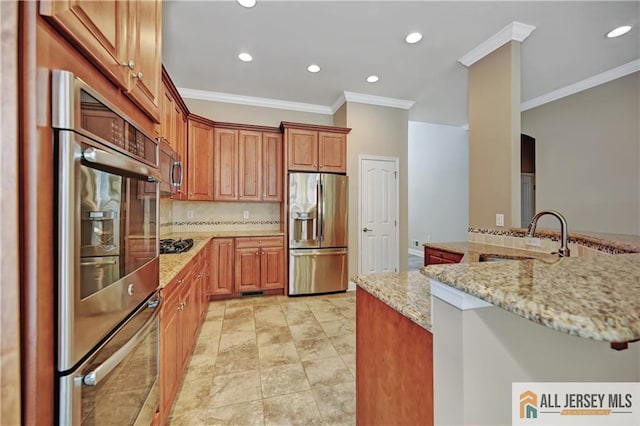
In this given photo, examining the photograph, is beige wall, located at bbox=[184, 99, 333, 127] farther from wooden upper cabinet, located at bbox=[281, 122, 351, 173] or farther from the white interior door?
the white interior door

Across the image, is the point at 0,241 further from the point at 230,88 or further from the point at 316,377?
the point at 230,88

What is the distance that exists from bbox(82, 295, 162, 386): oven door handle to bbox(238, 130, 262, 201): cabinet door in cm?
291

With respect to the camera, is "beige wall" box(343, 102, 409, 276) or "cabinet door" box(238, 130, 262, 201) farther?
"beige wall" box(343, 102, 409, 276)

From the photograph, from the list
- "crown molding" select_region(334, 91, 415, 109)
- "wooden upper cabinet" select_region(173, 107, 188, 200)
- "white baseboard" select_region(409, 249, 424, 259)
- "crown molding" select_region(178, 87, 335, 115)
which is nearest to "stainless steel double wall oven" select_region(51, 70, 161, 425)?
"wooden upper cabinet" select_region(173, 107, 188, 200)

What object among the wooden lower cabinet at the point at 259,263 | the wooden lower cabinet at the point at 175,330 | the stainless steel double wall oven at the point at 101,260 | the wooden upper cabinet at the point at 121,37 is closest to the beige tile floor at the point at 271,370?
the wooden lower cabinet at the point at 175,330

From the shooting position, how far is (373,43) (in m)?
2.92

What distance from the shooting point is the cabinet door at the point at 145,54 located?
1.08 meters

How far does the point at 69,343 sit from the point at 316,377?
5.77 ft

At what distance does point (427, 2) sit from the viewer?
2328mm

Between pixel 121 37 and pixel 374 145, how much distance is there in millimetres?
3783

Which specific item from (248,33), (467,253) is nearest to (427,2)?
(248,33)

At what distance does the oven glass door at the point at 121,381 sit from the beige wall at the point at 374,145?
127 inches

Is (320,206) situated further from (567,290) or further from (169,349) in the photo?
(567,290)

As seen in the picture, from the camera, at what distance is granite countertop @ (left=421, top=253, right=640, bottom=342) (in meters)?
0.43
